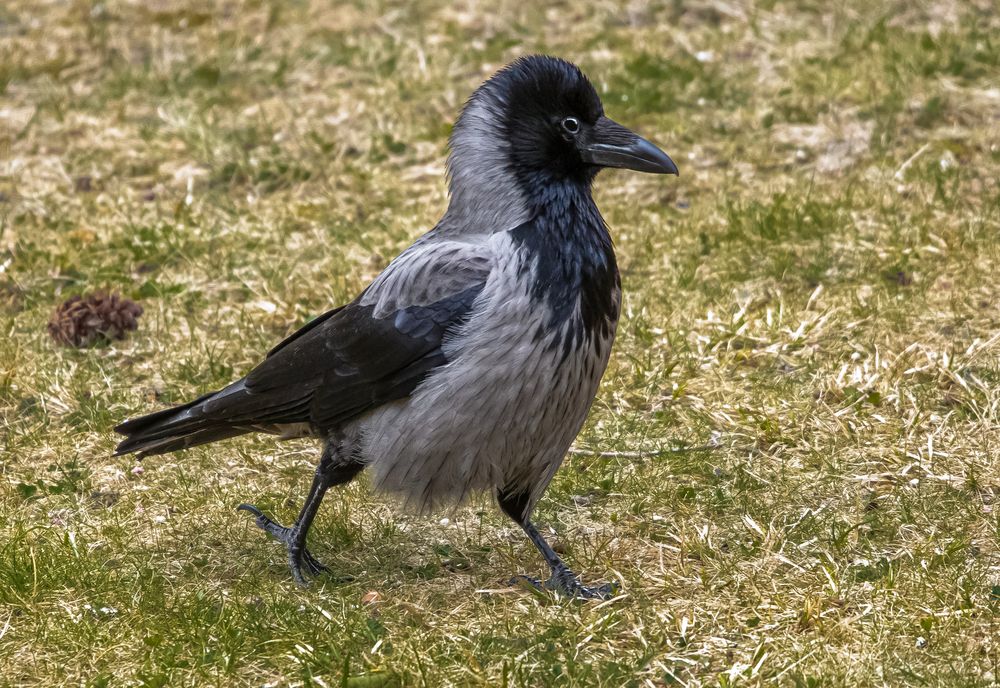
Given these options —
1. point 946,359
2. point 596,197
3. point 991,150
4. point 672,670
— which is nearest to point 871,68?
point 991,150

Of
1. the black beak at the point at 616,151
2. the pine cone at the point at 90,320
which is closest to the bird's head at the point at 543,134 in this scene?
the black beak at the point at 616,151

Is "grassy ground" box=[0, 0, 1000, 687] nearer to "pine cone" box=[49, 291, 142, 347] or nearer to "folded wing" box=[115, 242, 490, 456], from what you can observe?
"pine cone" box=[49, 291, 142, 347]

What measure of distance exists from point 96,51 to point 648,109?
13.0 feet

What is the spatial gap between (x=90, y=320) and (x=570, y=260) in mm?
2825

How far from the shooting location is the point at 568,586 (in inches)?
178

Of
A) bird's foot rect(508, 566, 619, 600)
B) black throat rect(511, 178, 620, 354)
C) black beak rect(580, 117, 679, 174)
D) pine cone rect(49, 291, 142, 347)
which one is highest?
black beak rect(580, 117, 679, 174)

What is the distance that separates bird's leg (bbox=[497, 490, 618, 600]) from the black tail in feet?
3.30

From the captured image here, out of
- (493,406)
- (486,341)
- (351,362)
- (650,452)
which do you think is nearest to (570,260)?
(486,341)

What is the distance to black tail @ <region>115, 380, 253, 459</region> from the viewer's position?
16.1ft

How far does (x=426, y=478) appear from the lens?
4555 mm

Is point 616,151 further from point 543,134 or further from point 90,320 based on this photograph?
point 90,320

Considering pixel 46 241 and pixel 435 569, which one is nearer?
pixel 435 569

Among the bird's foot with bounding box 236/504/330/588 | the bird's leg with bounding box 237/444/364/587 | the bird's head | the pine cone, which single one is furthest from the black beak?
the pine cone

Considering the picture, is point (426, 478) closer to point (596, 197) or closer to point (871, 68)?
point (596, 197)
